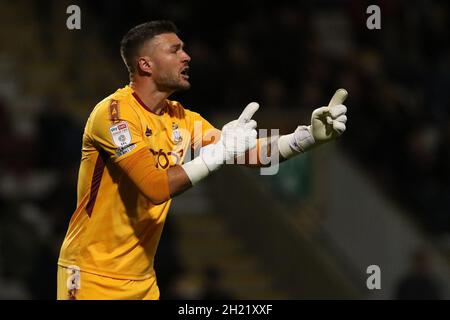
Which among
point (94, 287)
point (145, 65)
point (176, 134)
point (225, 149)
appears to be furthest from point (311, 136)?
point (94, 287)

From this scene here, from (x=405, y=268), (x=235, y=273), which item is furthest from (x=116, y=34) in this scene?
(x=405, y=268)

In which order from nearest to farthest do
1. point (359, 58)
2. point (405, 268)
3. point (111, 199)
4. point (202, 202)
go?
point (111, 199)
point (405, 268)
point (202, 202)
point (359, 58)

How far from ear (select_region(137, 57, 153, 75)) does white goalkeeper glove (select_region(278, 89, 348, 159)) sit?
35.1 inches

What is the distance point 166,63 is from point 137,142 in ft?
1.87

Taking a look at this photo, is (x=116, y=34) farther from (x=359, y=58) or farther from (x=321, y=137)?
(x=321, y=137)

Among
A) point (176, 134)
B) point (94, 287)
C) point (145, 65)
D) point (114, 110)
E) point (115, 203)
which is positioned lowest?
point (94, 287)

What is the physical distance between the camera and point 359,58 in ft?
42.7

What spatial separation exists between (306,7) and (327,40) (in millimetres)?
592

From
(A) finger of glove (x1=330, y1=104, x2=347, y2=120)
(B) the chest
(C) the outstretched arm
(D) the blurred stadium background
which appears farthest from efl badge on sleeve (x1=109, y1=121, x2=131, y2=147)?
(D) the blurred stadium background

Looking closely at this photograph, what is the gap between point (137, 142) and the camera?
20.3 ft

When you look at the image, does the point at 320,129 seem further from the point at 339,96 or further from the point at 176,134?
the point at 176,134

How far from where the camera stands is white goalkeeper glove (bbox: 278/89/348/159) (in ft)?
20.8

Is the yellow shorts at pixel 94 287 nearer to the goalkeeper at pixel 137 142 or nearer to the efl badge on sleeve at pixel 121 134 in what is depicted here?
the goalkeeper at pixel 137 142

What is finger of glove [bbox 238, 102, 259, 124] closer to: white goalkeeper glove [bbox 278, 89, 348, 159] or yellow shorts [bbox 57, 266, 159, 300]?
white goalkeeper glove [bbox 278, 89, 348, 159]
